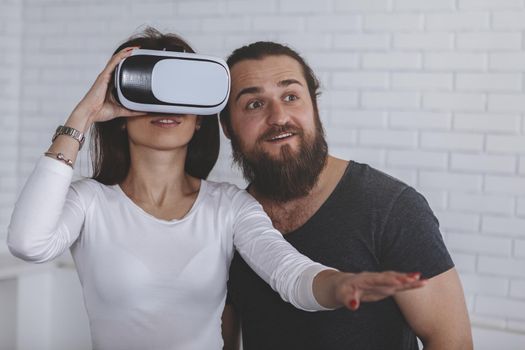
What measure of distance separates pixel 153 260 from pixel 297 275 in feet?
1.11

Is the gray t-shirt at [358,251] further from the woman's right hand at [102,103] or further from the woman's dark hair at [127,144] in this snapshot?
the woman's right hand at [102,103]

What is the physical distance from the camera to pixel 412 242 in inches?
64.4

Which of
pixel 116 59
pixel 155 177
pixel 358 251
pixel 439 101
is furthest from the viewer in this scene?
pixel 439 101

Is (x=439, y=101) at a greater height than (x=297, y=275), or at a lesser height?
greater

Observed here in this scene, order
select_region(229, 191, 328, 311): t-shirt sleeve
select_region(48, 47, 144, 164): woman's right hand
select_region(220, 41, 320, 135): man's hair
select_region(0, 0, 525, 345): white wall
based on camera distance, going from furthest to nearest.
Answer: select_region(0, 0, 525, 345): white wall < select_region(220, 41, 320, 135): man's hair < select_region(48, 47, 144, 164): woman's right hand < select_region(229, 191, 328, 311): t-shirt sleeve

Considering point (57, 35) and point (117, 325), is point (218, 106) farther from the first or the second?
point (57, 35)

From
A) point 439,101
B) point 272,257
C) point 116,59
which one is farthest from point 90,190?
point 439,101

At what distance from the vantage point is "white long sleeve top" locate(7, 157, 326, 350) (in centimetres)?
146

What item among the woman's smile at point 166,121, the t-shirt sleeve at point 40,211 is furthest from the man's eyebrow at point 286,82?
the t-shirt sleeve at point 40,211

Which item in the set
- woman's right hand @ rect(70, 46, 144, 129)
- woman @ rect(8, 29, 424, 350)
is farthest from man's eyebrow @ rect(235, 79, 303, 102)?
woman's right hand @ rect(70, 46, 144, 129)

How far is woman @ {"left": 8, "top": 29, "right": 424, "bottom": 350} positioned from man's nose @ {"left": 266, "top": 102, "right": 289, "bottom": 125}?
0.21 m

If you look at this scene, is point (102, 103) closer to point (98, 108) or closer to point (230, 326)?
point (98, 108)

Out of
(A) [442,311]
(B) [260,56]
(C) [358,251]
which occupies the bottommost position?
(A) [442,311]

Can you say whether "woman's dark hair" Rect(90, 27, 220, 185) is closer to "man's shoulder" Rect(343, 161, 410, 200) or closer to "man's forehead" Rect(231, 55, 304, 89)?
"man's forehead" Rect(231, 55, 304, 89)
